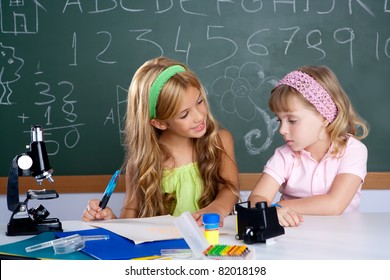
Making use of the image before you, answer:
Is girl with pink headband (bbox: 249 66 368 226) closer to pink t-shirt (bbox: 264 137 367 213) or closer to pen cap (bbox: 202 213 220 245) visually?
pink t-shirt (bbox: 264 137 367 213)

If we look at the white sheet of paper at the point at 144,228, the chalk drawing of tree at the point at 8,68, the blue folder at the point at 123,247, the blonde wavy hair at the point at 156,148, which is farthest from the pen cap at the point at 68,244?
the chalk drawing of tree at the point at 8,68

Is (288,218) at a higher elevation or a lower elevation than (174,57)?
lower

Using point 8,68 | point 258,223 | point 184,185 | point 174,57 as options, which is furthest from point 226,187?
point 8,68

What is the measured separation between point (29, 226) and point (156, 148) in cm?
78

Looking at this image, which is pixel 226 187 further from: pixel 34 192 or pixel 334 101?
pixel 34 192

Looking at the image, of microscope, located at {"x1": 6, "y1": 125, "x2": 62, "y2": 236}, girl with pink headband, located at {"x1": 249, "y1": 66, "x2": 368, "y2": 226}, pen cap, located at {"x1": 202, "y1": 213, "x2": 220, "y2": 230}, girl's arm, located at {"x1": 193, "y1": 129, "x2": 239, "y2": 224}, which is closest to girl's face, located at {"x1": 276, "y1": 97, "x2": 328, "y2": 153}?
girl with pink headband, located at {"x1": 249, "y1": 66, "x2": 368, "y2": 226}

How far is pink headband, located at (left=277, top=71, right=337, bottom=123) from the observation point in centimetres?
230

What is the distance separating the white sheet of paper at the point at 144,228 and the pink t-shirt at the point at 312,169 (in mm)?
628

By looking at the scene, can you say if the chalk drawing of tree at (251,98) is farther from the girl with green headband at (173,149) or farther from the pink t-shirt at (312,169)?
the pink t-shirt at (312,169)

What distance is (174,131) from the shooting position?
2.52m

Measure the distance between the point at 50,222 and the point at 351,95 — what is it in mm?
1999

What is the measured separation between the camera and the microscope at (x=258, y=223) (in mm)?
1628

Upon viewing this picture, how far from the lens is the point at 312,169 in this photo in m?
2.37
